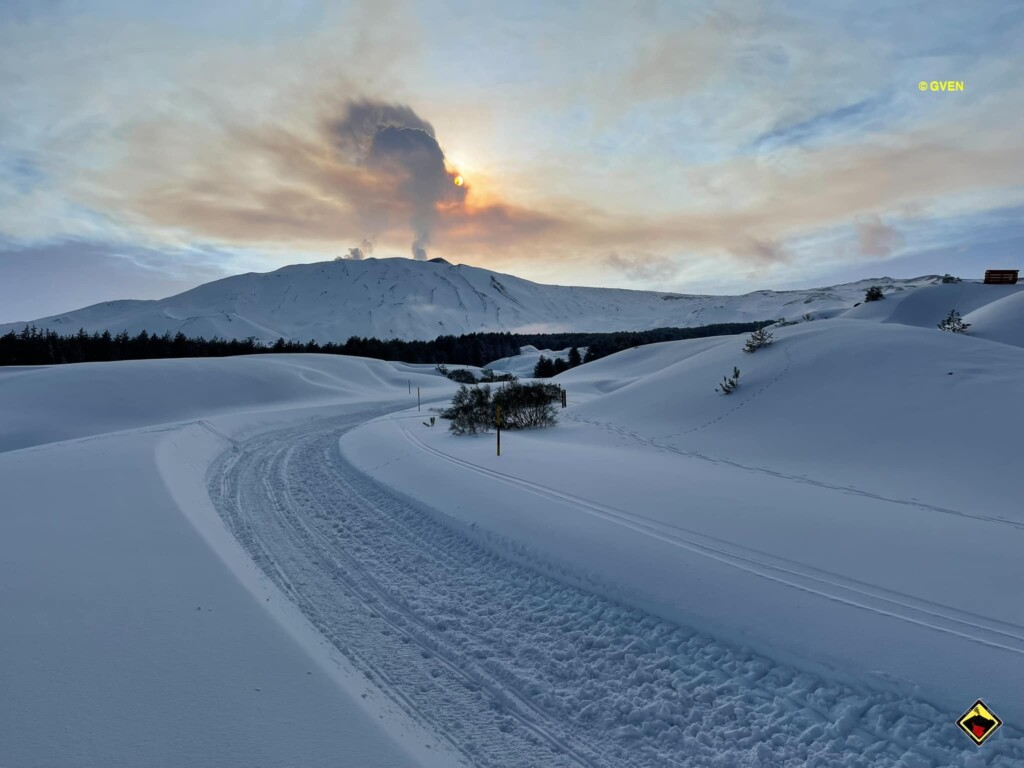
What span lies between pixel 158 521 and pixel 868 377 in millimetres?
15518

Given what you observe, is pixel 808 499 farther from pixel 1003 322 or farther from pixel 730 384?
pixel 1003 322

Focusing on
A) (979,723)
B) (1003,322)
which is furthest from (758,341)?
(979,723)

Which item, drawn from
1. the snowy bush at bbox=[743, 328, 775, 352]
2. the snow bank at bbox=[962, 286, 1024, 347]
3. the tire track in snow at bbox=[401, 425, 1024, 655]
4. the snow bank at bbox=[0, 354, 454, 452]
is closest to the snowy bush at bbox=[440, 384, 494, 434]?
the snowy bush at bbox=[743, 328, 775, 352]

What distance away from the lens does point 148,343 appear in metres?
61.1

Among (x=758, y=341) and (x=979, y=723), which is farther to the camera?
(x=758, y=341)

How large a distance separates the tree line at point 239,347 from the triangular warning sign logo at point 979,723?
816 inches

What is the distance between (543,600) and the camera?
5.73 m

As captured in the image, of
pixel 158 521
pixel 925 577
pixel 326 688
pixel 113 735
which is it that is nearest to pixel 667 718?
pixel 326 688

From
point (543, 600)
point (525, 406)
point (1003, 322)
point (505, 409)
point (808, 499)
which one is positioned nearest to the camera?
point (543, 600)

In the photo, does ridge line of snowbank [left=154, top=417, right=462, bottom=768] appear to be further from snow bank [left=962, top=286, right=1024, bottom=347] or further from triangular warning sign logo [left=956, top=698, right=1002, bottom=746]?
snow bank [left=962, top=286, right=1024, bottom=347]

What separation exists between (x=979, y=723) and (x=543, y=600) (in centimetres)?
354

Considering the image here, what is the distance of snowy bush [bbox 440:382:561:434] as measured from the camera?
1694 cm

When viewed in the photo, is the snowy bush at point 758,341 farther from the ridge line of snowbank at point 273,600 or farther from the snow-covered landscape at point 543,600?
the ridge line of snowbank at point 273,600

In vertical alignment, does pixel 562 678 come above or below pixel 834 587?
below
